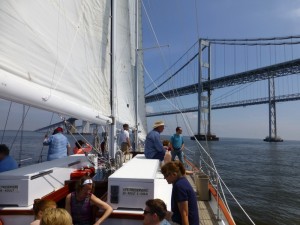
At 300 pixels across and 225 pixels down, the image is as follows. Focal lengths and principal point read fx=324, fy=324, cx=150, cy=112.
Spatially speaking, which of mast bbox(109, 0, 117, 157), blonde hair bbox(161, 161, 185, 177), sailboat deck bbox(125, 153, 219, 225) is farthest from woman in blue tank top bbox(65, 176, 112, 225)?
mast bbox(109, 0, 117, 157)

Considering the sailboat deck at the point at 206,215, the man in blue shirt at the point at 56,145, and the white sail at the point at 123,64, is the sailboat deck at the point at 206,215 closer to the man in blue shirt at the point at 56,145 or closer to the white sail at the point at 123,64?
the white sail at the point at 123,64

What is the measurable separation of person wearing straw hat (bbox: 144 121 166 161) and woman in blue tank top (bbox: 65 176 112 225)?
83.9 inches

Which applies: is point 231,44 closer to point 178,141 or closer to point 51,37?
point 178,141

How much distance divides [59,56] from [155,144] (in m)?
2.14

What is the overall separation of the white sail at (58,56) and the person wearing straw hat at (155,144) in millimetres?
742

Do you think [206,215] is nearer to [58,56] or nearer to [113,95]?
[113,95]

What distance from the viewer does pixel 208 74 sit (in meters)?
56.7

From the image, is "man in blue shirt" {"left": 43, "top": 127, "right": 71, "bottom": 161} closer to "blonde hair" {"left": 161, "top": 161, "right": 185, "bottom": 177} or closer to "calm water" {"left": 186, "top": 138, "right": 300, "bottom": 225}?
"blonde hair" {"left": 161, "top": 161, "right": 185, "bottom": 177}

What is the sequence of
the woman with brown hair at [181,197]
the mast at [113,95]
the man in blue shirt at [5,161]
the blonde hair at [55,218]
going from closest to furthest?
the blonde hair at [55,218]
the woman with brown hair at [181,197]
the man in blue shirt at [5,161]
the mast at [113,95]

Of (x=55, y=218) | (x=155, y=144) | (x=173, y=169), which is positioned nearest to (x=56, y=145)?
(x=155, y=144)

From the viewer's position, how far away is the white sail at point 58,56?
8.59 ft

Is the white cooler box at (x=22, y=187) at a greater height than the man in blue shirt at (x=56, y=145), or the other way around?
the man in blue shirt at (x=56, y=145)

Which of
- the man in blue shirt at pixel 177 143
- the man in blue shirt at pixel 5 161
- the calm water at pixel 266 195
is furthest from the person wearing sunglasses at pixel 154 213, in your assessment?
the calm water at pixel 266 195

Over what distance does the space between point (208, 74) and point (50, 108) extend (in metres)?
55.3
